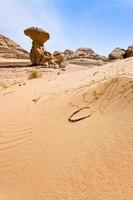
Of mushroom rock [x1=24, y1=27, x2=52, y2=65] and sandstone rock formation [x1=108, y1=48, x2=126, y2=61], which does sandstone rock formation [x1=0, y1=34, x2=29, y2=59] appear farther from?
mushroom rock [x1=24, y1=27, x2=52, y2=65]

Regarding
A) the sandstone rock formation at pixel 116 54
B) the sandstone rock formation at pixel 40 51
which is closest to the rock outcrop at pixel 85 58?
the sandstone rock formation at pixel 116 54

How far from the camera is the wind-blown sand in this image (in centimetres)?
301

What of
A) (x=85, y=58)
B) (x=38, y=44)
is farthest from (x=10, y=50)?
(x=38, y=44)

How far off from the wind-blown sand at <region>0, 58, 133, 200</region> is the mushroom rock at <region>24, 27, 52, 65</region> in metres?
15.5

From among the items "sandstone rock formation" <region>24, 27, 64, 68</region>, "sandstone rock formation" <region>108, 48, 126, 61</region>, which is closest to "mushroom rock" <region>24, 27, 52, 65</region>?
"sandstone rock formation" <region>24, 27, 64, 68</region>

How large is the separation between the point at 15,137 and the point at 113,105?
1.50 meters

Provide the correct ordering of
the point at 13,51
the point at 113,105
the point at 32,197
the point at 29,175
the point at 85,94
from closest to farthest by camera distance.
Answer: the point at 32,197 → the point at 29,175 → the point at 113,105 → the point at 85,94 → the point at 13,51

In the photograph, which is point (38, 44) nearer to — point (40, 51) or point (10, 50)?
point (40, 51)

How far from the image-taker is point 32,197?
3.02 m

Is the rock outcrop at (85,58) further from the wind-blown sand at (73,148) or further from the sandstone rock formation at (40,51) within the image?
the wind-blown sand at (73,148)

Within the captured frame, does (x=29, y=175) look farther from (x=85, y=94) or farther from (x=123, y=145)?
(x=85, y=94)

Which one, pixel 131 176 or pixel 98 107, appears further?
pixel 98 107

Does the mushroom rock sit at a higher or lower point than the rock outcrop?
higher

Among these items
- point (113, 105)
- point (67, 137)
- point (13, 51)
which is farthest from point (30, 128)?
point (13, 51)
